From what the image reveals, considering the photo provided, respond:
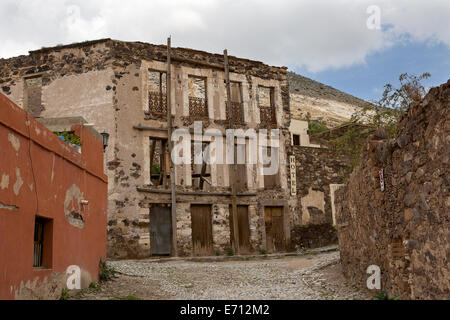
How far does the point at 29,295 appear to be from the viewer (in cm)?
615

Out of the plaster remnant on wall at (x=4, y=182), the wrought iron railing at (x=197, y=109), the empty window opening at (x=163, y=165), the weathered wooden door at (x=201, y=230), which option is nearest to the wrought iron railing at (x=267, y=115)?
the wrought iron railing at (x=197, y=109)

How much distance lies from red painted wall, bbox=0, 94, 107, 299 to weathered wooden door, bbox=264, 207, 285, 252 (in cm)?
1097

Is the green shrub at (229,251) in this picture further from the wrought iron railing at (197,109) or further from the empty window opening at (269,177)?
the wrought iron railing at (197,109)

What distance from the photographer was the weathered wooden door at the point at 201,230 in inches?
703

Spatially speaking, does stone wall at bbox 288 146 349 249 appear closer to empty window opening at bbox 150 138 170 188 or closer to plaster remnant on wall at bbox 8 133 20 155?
empty window opening at bbox 150 138 170 188

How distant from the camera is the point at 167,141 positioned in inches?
724

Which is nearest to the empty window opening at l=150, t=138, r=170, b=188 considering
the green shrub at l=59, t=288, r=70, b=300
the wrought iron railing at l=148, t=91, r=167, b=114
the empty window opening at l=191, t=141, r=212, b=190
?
the wrought iron railing at l=148, t=91, r=167, b=114

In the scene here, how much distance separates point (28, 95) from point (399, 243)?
57.8 feet

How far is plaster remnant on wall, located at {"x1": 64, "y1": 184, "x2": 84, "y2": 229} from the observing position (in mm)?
7848

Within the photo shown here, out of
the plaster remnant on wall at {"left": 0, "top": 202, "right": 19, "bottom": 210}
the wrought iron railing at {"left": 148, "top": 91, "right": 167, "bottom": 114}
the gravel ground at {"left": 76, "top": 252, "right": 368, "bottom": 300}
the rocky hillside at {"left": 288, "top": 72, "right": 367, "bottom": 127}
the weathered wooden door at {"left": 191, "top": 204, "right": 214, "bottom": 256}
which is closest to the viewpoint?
the plaster remnant on wall at {"left": 0, "top": 202, "right": 19, "bottom": 210}

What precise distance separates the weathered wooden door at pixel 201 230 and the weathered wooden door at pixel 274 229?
8.80 feet

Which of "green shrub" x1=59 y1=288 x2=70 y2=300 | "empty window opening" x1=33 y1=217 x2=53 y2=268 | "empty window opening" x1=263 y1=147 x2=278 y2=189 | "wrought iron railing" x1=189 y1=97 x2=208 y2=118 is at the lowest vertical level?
"green shrub" x1=59 y1=288 x2=70 y2=300

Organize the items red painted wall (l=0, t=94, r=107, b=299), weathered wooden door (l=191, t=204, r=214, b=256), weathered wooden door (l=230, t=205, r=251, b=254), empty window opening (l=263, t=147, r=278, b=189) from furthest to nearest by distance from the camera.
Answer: empty window opening (l=263, t=147, r=278, b=189) → weathered wooden door (l=230, t=205, r=251, b=254) → weathered wooden door (l=191, t=204, r=214, b=256) → red painted wall (l=0, t=94, r=107, b=299)
